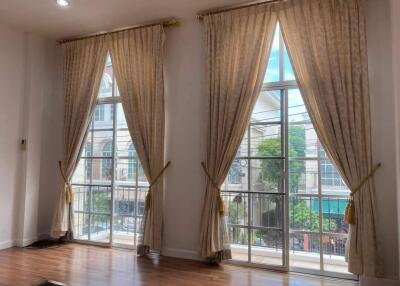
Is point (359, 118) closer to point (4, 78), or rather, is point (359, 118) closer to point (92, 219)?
point (92, 219)

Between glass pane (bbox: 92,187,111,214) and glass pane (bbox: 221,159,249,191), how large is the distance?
1.86 m

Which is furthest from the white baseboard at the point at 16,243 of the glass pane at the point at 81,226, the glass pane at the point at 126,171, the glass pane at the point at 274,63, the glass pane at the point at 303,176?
the glass pane at the point at 274,63

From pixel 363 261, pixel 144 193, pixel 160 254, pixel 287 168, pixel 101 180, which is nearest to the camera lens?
pixel 363 261

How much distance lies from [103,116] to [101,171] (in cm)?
86

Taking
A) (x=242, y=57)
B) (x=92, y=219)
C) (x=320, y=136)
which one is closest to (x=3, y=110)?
(x=92, y=219)

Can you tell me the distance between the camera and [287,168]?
12.3 feet

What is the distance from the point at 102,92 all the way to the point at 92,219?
78.2 inches

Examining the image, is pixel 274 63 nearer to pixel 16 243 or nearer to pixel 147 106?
pixel 147 106

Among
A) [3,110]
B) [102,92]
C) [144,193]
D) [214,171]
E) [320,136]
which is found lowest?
[144,193]

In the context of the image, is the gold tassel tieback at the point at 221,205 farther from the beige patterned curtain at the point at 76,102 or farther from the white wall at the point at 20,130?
the white wall at the point at 20,130

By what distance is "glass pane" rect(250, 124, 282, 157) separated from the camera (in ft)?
12.5

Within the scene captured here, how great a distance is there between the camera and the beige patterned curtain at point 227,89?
376cm

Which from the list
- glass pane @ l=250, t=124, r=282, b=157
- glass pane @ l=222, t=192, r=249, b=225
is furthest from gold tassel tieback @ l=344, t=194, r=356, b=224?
glass pane @ l=222, t=192, r=249, b=225

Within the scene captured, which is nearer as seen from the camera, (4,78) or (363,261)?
(363,261)
